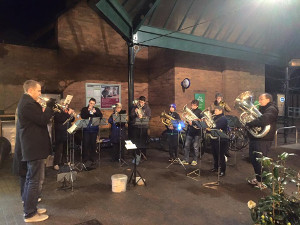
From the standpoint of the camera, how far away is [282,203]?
8.93 ft

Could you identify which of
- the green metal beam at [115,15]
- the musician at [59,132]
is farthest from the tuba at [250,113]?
the musician at [59,132]

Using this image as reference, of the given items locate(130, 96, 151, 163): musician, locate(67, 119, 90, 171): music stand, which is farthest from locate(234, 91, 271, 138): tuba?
locate(67, 119, 90, 171): music stand

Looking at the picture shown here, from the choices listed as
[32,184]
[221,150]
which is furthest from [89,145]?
[221,150]

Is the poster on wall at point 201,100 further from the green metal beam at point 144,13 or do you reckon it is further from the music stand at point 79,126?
the music stand at point 79,126

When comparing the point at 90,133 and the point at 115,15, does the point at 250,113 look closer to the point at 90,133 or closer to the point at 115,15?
the point at 90,133

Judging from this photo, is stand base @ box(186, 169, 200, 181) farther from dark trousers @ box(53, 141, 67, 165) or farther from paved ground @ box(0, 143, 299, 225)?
dark trousers @ box(53, 141, 67, 165)

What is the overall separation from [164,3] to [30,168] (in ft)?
22.7

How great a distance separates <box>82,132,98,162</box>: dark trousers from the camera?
7116 mm

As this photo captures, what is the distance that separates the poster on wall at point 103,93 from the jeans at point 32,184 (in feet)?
23.2

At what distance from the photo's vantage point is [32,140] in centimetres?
363

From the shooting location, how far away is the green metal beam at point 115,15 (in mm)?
6164

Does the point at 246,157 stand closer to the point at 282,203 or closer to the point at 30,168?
the point at 282,203

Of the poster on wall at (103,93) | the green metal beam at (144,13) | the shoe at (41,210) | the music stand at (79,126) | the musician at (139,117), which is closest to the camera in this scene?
the shoe at (41,210)

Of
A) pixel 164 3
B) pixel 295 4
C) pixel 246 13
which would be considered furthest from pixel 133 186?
pixel 295 4
